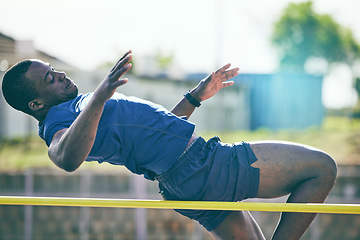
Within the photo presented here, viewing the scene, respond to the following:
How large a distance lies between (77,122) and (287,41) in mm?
33534

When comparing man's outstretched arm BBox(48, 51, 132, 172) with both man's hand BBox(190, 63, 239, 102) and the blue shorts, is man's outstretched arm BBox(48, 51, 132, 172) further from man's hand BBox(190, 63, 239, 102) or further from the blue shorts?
man's hand BBox(190, 63, 239, 102)

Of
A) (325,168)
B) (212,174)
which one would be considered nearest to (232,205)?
(212,174)

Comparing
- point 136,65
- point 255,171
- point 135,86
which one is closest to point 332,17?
point 136,65

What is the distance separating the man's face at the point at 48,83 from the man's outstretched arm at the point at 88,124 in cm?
37

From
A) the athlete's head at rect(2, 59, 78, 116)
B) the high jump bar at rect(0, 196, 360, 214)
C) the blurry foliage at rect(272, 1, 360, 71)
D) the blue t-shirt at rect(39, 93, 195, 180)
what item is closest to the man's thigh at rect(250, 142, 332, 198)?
the high jump bar at rect(0, 196, 360, 214)

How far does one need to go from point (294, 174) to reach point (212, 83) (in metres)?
0.71

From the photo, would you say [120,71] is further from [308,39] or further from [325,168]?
[308,39]

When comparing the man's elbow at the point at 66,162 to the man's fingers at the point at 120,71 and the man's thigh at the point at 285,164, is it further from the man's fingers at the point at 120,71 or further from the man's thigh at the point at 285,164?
the man's thigh at the point at 285,164

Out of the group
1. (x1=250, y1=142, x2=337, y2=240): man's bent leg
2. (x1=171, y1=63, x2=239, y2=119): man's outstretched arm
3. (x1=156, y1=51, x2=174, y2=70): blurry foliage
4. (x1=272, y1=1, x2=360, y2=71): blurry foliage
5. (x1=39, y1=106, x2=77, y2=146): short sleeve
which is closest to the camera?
(x1=39, y1=106, x2=77, y2=146): short sleeve

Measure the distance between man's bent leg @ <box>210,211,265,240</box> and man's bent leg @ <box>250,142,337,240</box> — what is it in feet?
0.41

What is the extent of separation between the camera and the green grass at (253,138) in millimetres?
12008

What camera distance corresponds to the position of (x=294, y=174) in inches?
85.5

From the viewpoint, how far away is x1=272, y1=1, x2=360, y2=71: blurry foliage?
33.8m

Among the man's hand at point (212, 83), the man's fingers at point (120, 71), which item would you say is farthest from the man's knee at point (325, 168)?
the man's fingers at point (120, 71)
